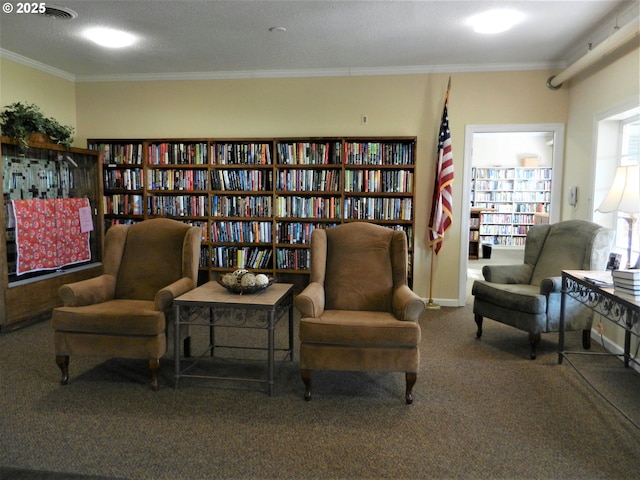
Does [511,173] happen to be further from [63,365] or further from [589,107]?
[63,365]

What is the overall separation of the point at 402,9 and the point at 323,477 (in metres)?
3.27

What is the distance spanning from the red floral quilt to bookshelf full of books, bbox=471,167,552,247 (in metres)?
9.19

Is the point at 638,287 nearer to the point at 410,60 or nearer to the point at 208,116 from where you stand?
the point at 410,60

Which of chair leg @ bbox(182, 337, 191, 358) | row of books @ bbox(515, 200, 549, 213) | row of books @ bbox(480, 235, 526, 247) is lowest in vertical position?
chair leg @ bbox(182, 337, 191, 358)

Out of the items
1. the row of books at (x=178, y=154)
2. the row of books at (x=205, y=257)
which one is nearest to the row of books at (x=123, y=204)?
the row of books at (x=178, y=154)

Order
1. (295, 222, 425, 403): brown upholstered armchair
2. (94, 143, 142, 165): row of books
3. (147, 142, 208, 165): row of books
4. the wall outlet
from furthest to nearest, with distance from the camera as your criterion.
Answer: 1. (94, 143, 142, 165): row of books
2. (147, 142, 208, 165): row of books
3. the wall outlet
4. (295, 222, 425, 403): brown upholstered armchair

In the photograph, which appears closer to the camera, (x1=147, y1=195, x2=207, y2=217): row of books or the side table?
the side table

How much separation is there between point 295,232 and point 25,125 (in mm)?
2890

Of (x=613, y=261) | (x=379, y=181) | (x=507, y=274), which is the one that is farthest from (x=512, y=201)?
(x=613, y=261)

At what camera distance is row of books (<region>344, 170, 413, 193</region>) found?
202 inches

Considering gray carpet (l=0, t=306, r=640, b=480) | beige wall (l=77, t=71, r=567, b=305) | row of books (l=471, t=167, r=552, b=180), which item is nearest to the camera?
gray carpet (l=0, t=306, r=640, b=480)

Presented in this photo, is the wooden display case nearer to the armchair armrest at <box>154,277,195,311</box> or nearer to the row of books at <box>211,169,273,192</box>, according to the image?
the row of books at <box>211,169,273,192</box>

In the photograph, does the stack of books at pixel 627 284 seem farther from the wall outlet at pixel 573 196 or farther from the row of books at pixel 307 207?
the row of books at pixel 307 207

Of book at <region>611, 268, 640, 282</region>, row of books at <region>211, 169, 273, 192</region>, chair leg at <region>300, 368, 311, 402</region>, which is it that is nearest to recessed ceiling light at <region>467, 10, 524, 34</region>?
book at <region>611, 268, 640, 282</region>
